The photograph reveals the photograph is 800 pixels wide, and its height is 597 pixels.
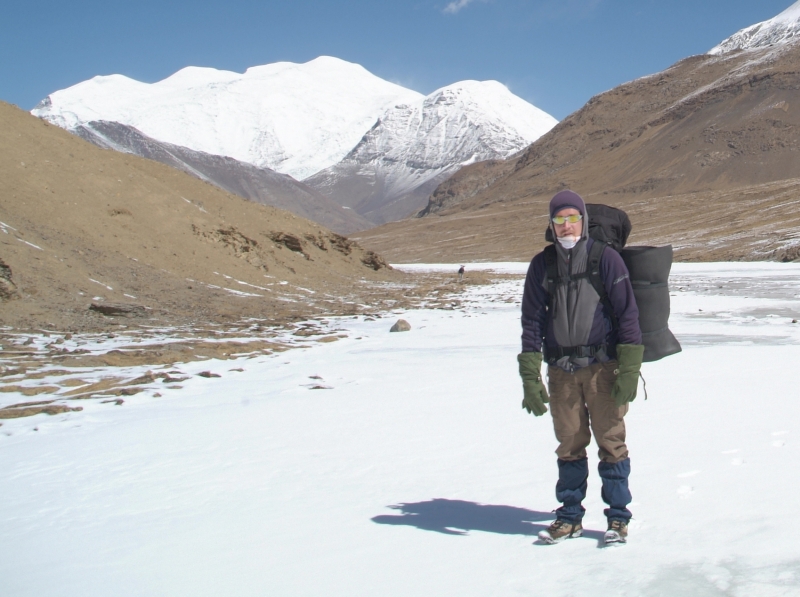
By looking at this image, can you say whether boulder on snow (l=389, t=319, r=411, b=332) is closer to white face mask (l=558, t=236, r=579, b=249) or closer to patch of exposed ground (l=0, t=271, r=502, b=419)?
patch of exposed ground (l=0, t=271, r=502, b=419)

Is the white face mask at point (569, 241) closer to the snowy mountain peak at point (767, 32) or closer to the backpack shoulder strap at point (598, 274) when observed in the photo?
the backpack shoulder strap at point (598, 274)

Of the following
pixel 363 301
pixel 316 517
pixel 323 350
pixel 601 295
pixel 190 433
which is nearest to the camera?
pixel 601 295

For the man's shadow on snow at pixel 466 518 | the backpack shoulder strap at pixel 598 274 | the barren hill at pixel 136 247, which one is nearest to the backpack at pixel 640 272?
the backpack shoulder strap at pixel 598 274

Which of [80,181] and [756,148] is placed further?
[756,148]

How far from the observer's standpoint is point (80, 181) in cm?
2334

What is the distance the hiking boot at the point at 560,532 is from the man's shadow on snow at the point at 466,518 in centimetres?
7

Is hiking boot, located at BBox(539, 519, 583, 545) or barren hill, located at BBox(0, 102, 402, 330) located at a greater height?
barren hill, located at BBox(0, 102, 402, 330)

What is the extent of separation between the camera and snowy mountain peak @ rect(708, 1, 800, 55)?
147262mm

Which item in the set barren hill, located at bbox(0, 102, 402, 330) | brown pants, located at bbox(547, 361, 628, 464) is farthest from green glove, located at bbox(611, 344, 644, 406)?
barren hill, located at bbox(0, 102, 402, 330)

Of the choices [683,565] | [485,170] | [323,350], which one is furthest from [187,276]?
[485,170]

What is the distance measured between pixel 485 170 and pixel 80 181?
143 metres

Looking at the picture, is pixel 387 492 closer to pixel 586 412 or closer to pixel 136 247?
pixel 586 412

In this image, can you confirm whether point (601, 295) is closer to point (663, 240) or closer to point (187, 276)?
point (187, 276)

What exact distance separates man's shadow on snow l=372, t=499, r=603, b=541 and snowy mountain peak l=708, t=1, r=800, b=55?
6297 inches
